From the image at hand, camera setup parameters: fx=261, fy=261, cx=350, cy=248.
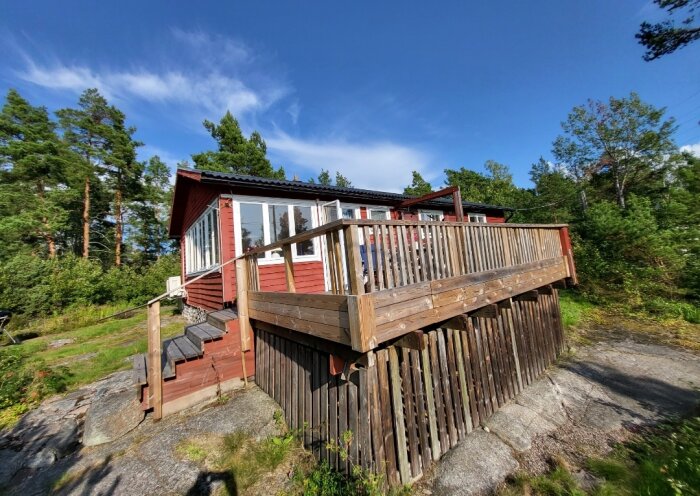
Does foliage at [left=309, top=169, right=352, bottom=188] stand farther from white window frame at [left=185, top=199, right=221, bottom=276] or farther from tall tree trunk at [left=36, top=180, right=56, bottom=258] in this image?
white window frame at [left=185, top=199, right=221, bottom=276]

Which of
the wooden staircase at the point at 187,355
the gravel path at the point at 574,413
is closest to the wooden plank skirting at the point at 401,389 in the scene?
the gravel path at the point at 574,413

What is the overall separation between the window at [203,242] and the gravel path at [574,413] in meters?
6.22

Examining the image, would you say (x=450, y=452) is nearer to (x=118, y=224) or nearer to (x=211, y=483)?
(x=211, y=483)

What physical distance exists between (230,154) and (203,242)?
49.7 feet

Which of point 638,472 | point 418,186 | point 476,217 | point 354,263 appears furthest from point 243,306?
point 418,186

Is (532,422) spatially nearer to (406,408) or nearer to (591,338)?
(406,408)

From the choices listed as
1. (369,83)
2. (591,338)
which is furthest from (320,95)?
(591,338)

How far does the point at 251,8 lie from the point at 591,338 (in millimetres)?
13945

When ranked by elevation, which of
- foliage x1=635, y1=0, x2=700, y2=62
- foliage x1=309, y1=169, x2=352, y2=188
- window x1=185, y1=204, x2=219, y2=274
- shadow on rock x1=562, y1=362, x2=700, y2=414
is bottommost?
shadow on rock x1=562, y1=362, x2=700, y2=414

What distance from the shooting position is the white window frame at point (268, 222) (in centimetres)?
587

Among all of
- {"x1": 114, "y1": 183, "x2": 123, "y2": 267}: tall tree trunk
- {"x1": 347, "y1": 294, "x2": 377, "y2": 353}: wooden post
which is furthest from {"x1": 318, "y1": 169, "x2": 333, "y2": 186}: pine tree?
{"x1": 347, "y1": 294, "x2": 377, "y2": 353}: wooden post

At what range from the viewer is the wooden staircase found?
372 cm

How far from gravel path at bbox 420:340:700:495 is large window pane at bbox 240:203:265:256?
17.0 feet

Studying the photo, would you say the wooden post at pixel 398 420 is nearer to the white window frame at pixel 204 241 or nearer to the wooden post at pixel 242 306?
the wooden post at pixel 242 306
